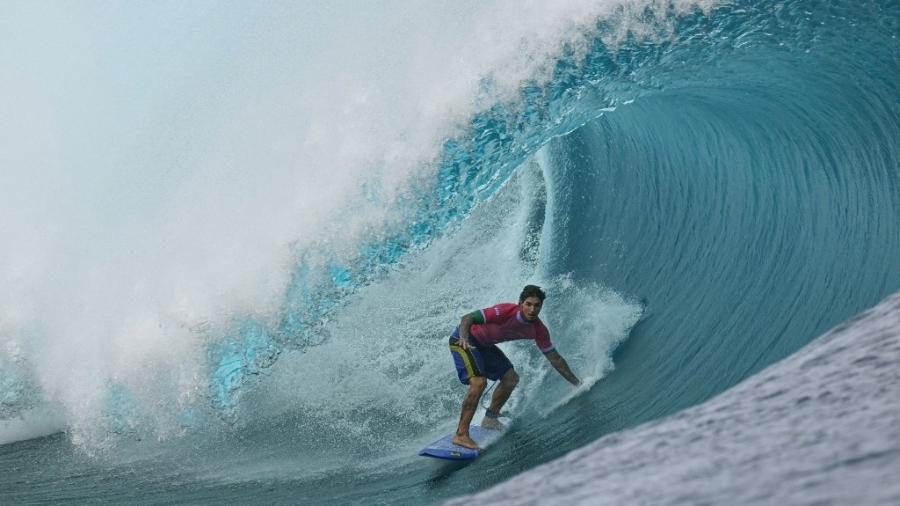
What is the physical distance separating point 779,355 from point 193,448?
4.31 meters

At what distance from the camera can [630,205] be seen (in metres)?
9.89

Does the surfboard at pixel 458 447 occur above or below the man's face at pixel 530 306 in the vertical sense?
below

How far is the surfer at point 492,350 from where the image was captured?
6.60 m

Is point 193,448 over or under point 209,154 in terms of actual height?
under

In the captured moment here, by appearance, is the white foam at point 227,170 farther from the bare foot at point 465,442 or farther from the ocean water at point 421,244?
the bare foot at point 465,442

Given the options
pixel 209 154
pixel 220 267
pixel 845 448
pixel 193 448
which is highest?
pixel 209 154

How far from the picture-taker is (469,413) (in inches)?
255

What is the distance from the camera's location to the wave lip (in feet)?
6.44

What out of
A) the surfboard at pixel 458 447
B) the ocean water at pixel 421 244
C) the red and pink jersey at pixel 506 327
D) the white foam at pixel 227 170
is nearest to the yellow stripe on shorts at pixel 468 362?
the red and pink jersey at pixel 506 327

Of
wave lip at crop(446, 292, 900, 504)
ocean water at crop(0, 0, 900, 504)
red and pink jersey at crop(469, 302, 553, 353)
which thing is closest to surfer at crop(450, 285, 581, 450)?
red and pink jersey at crop(469, 302, 553, 353)

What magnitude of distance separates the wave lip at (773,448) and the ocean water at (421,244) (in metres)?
3.34

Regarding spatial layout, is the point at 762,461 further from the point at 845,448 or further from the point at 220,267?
the point at 220,267

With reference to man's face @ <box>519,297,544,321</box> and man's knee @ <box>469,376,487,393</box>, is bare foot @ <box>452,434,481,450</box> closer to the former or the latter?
man's knee @ <box>469,376,487,393</box>

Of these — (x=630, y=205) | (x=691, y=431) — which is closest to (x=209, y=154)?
(x=630, y=205)
